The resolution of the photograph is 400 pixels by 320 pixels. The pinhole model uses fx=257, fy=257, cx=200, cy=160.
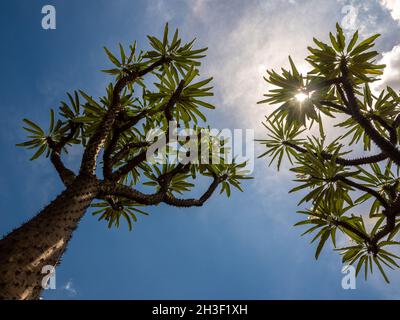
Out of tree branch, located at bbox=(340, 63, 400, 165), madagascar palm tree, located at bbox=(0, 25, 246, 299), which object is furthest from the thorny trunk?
tree branch, located at bbox=(340, 63, 400, 165)

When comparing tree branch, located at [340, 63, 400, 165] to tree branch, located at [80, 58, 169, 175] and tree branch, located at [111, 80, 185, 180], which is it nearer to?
tree branch, located at [111, 80, 185, 180]

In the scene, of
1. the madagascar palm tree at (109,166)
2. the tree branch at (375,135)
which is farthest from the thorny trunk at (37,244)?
the tree branch at (375,135)

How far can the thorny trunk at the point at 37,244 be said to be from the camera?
71.0 inches

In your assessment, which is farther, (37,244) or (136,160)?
(136,160)

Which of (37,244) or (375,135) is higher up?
(375,135)

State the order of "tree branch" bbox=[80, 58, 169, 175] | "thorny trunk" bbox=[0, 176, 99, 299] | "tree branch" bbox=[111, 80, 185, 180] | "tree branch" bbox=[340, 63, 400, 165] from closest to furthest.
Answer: "thorny trunk" bbox=[0, 176, 99, 299] < "tree branch" bbox=[340, 63, 400, 165] < "tree branch" bbox=[80, 58, 169, 175] < "tree branch" bbox=[111, 80, 185, 180]

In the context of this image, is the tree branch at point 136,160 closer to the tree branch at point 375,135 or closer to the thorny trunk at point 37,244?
the thorny trunk at point 37,244

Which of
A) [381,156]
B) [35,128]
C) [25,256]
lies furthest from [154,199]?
[381,156]

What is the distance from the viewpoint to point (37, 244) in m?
2.07

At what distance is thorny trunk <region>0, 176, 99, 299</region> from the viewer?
5.91ft

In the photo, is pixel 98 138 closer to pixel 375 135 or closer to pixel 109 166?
pixel 109 166

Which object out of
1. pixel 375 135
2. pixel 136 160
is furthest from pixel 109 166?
pixel 375 135
